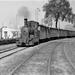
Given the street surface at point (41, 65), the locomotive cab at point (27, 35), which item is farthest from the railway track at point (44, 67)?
the locomotive cab at point (27, 35)

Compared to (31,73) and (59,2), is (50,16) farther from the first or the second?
(31,73)

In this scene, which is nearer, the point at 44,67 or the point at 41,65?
the point at 44,67

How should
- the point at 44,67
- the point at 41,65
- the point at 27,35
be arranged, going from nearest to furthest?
1. the point at 44,67
2. the point at 41,65
3. the point at 27,35

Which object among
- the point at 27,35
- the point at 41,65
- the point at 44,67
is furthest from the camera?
the point at 27,35

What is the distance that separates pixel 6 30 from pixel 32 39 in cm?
4157

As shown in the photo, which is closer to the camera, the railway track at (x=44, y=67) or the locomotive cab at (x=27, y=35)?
the railway track at (x=44, y=67)

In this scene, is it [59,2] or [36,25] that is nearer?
[36,25]

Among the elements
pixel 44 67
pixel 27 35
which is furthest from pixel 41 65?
pixel 27 35

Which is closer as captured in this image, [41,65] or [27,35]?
[41,65]

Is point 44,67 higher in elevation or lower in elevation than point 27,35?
lower

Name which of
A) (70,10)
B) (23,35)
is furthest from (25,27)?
(70,10)

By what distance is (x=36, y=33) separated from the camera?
63.5ft

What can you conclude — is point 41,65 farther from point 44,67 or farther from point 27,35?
point 27,35

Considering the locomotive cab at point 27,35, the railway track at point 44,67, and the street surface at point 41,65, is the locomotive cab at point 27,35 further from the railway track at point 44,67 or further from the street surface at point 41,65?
the railway track at point 44,67
